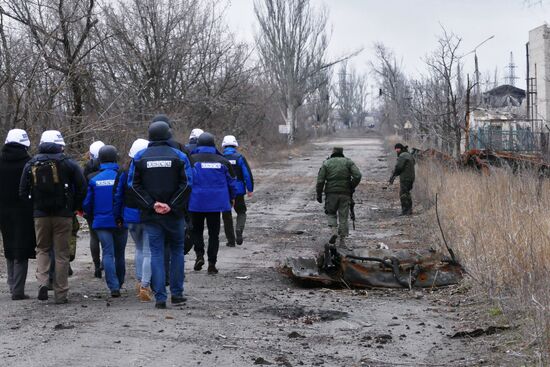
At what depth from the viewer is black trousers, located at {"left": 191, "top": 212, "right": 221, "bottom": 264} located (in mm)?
12156

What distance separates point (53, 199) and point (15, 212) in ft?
2.69

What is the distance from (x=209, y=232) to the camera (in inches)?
483

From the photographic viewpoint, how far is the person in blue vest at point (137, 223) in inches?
384

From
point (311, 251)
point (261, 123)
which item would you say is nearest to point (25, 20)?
point (311, 251)

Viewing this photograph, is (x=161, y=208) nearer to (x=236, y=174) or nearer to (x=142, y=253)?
(x=142, y=253)

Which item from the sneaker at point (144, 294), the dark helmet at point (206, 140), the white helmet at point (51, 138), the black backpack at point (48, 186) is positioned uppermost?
the white helmet at point (51, 138)

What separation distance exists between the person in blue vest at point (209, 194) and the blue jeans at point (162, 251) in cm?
235

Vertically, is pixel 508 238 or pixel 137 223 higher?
pixel 137 223

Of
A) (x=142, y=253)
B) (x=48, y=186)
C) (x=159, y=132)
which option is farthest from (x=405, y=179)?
(x=48, y=186)

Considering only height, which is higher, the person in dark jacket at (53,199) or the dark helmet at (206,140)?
the dark helmet at (206,140)

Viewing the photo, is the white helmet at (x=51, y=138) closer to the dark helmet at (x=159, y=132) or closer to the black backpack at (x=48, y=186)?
the black backpack at (x=48, y=186)

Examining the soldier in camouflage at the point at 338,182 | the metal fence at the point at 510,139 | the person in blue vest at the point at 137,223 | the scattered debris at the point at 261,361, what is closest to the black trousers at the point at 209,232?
the person in blue vest at the point at 137,223

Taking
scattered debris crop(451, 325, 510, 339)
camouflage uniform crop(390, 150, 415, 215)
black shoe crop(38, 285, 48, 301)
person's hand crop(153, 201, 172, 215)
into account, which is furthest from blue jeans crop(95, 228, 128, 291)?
camouflage uniform crop(390, 150, 415, 215)

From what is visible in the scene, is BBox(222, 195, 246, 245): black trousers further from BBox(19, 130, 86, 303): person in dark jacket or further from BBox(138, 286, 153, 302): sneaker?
BBox(19, 130, 86, 303): person in dark jacket
